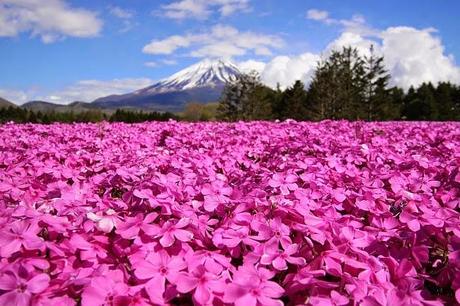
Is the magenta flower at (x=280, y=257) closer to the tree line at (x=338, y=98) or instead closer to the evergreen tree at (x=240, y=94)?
the tree line at (x=338, y=98)

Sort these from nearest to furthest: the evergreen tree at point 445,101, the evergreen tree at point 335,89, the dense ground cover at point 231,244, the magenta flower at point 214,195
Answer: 1. the dense ground cover at point 231,244
2. the magenta flower at point 214,195
3. the evergreen tree at point 335,89
4. the evergreen tree at point 445,101

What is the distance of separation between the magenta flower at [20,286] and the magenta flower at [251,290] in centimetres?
60

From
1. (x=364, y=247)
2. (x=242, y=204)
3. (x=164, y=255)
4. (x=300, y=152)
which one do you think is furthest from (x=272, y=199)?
(x=300, y=152)

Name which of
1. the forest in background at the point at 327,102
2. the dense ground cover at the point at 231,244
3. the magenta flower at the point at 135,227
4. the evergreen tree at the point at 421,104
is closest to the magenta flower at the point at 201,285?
the dense ground cover at the point at 231,244

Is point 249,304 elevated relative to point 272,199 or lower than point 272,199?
lower

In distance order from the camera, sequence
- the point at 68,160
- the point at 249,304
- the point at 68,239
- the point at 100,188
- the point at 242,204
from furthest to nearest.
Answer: the point at 68,160 → the point at 100,188 → the point at 242,204 → the point at 68,239 → the point at 249,304

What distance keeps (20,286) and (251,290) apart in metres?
0.74

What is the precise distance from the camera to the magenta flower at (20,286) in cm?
139

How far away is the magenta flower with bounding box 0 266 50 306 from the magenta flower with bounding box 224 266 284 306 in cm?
60

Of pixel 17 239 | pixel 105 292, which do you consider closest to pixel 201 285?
pixel 105 292

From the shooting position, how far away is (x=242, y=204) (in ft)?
7.54

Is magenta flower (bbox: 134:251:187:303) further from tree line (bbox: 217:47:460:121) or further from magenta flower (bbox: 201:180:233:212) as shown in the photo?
tree line (bbox: 217:47:460:121)

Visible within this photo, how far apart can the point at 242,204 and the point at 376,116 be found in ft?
189

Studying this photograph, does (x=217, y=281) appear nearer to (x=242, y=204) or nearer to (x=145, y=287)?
(x=145, y=287)
